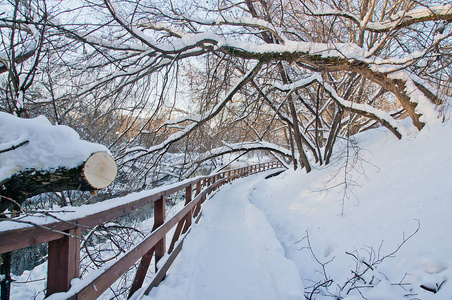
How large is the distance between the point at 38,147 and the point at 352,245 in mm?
3828

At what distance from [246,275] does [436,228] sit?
2313 mm

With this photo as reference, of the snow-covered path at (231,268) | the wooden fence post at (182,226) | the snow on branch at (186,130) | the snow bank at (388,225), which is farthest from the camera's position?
the snow on branch at (186,130)

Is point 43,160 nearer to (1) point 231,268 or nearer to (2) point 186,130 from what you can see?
(1) point 231,268

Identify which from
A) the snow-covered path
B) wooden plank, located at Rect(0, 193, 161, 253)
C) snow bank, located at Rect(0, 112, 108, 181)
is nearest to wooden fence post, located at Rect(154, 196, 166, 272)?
the snow-covered path

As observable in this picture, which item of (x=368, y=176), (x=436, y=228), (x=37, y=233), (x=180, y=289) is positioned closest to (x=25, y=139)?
(x=37, y=233)

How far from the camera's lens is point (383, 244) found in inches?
115

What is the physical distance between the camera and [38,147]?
190 centimetres

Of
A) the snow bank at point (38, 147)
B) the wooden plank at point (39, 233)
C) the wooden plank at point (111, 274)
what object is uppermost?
the snow bank at point (38, 147)

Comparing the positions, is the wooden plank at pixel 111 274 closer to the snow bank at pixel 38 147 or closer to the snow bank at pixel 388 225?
the snow bank at pixel 38 147

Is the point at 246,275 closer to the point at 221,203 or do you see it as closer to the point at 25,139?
the point at 25,139

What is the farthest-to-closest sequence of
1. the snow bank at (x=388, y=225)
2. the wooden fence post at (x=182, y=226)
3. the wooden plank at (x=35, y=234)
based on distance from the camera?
the wooden fence post at (x=182, y=226), the snow bank at (x=388, y=225), the wooden plank at (x=35, y=234)

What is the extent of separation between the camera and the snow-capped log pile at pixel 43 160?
1.85 meters

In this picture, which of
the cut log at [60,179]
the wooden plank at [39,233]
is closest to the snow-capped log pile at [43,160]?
the cut log at [60,179]

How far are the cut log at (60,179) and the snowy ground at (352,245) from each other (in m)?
1.26
